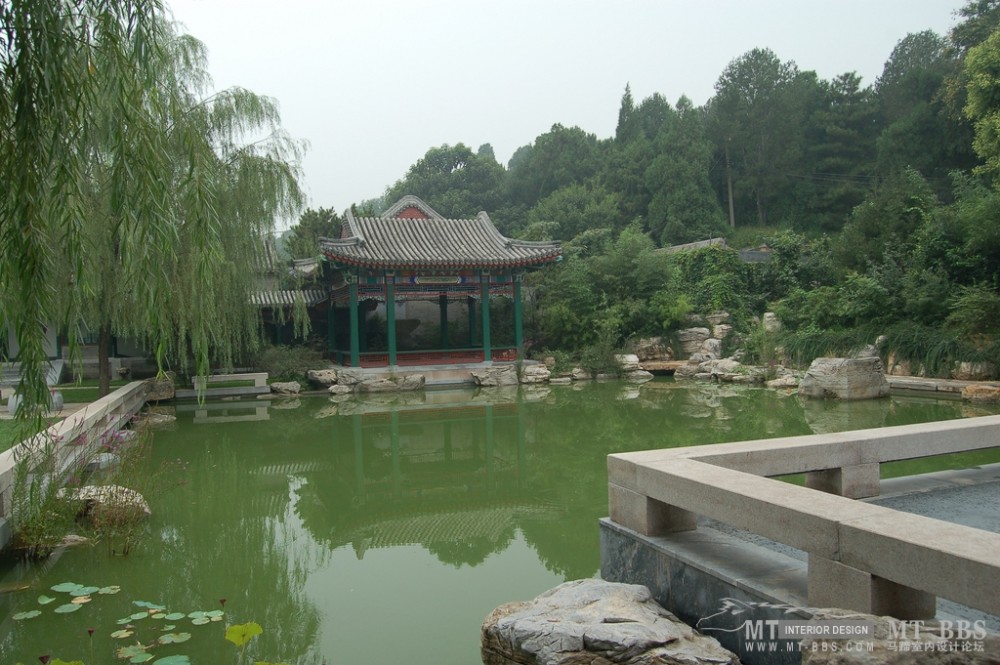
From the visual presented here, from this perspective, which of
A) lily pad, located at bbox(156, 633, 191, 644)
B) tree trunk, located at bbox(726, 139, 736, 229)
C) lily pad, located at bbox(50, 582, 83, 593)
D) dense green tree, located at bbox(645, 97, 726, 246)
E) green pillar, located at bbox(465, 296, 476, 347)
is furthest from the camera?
tree trunk, located at bbox(726, 139, 736, 229)

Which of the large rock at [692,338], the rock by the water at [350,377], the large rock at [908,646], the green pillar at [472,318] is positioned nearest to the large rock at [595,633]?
the large rock at [908,646]

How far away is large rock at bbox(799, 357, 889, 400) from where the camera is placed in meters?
10.9

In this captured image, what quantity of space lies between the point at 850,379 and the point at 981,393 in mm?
1657

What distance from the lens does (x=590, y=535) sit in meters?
4.38

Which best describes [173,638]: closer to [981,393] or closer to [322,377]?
[981,393]

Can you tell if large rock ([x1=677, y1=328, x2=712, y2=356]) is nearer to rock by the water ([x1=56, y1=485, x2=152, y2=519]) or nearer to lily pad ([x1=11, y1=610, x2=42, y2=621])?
rock by the water ([x1=56, y1=485, x2=152, y2=519])

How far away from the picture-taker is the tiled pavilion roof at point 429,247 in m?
14.4

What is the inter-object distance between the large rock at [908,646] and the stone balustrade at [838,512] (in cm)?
9

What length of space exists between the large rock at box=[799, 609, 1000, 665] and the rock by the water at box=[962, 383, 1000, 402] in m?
9.62

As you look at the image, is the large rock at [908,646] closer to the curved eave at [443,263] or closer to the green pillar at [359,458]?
the green pillar at [359,458]

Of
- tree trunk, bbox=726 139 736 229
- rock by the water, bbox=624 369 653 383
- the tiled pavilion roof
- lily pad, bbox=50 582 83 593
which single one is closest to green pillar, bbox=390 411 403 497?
lily pad, bbox=50 582 83 593

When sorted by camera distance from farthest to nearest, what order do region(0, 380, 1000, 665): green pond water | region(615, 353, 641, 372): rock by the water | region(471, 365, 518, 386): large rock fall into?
region(615, 353, 641, 372): rock by the water, region(471, 365, 518, 386): large rock, region(0, 380, 1000, 665): green pond water

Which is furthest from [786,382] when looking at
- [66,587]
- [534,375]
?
[66,587]

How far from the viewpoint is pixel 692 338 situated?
16.3 meters
